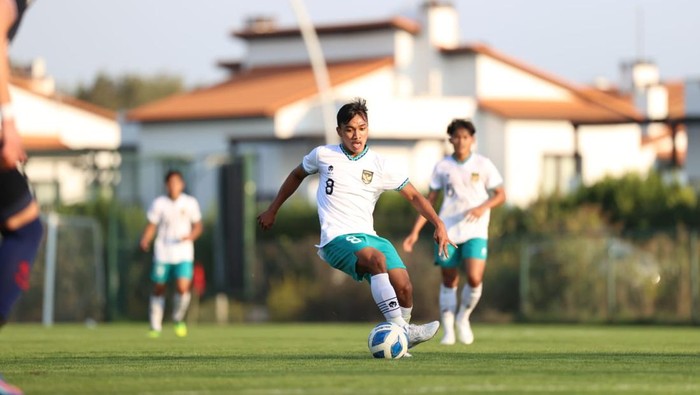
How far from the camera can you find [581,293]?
29156 millimetres

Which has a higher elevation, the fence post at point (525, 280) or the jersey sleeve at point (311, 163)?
the jersey sleeve at point (311, 163)

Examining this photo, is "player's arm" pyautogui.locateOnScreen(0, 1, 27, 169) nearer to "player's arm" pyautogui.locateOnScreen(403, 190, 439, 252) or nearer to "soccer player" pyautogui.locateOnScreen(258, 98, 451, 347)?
"soccer player" pyautogui.locateOnScreen(258, 98, 451, 347)

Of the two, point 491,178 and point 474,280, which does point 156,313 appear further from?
point 491,178

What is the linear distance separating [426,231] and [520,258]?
339 cm

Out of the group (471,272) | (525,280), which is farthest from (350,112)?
(525,280)

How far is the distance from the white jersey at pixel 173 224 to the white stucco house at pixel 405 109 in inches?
1104

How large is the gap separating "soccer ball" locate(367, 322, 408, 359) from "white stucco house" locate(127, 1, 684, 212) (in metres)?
37.8

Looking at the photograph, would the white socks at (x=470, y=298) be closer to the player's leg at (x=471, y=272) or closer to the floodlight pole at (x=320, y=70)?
the player's leg at (x=471, y=272)

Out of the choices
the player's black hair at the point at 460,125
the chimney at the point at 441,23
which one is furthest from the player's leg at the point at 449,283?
the chimney at the point at 441,23

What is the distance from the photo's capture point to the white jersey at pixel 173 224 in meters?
21.1

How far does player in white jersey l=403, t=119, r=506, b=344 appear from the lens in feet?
52.0

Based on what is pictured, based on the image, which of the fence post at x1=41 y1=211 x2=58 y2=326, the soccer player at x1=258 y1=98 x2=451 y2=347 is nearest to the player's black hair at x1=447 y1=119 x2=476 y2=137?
the soccer player at x1=258 y1=98 x2=451 y2=347

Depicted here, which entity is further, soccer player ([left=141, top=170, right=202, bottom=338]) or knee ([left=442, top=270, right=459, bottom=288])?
soccer player ([left=141, top=170, right=202, bottom=338])

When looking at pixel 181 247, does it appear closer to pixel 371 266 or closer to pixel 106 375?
pixel 371 266
